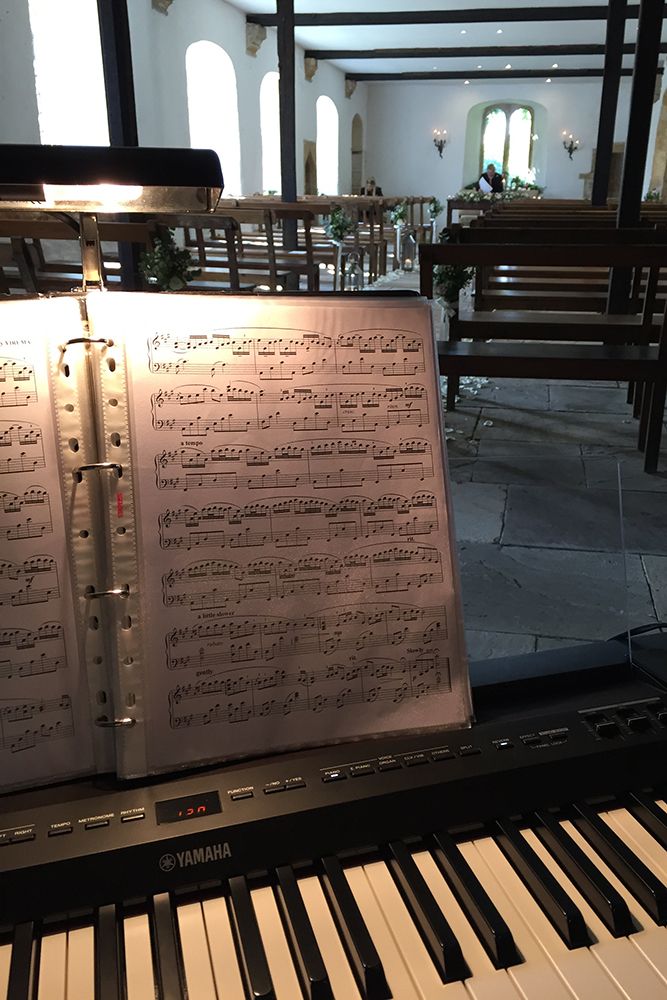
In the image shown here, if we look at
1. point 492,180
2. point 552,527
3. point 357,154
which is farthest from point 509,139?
point 552,527

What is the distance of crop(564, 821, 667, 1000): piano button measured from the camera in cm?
65

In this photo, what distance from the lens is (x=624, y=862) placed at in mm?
750

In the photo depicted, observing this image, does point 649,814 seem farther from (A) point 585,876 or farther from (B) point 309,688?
(B) point 309,688

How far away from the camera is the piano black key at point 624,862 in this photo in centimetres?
71

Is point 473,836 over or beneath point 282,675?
beneath

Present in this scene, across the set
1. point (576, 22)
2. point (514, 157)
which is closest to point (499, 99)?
point (514, 157)

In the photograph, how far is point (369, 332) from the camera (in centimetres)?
87

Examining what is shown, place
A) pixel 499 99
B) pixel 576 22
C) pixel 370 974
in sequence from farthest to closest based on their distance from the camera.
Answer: pixel 499 99, pixel 576 22, pixel 370 974

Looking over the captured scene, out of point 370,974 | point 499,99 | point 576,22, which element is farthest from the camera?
point 499,99

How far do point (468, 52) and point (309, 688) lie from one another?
18.3 meters

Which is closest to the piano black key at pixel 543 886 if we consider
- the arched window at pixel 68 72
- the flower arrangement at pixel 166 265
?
the flower arrangement at pixel 166 265

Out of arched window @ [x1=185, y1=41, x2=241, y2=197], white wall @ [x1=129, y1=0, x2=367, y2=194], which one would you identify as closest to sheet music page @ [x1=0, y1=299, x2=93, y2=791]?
white wall @ [x1=129, y1=0, x2=367, y2=194]

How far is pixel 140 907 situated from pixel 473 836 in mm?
312

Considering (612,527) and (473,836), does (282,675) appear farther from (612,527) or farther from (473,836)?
(612,527)
